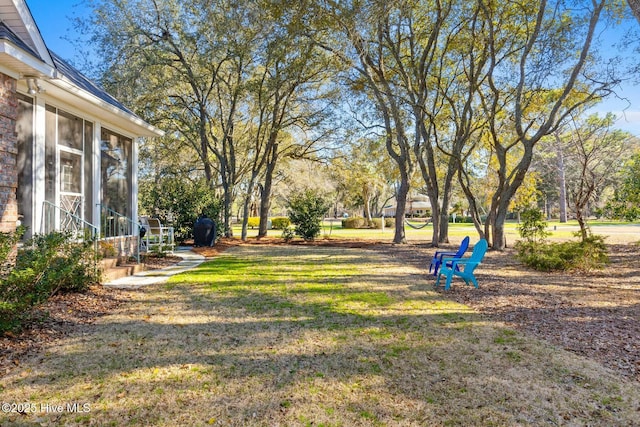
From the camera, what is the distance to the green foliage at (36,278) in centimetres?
391

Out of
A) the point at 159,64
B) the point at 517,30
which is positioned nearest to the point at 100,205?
the point at 159,64

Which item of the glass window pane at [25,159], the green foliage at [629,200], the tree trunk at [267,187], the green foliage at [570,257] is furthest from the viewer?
the tree trunk at [267,187]

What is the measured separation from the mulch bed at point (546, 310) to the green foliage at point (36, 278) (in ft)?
0.70

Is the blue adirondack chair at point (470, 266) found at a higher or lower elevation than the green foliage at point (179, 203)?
lower

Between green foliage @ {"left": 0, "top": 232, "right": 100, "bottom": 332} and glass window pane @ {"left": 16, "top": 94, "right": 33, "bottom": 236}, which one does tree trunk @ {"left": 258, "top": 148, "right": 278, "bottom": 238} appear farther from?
green foliage @ {"left": 0, "top": 232, "right": 100, "bottom": 332}

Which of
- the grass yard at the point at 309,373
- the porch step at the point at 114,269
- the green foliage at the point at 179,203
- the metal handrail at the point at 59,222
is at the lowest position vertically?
the grass yard at the point at 309,373

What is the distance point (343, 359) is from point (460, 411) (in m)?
1.21

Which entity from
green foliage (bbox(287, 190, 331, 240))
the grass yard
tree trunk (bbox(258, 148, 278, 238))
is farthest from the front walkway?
tree trunk (bbox(258, 148, 278, 238))

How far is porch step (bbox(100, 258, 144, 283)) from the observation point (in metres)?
7.14

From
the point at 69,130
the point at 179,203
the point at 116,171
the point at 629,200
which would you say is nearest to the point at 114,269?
the point at 116,171

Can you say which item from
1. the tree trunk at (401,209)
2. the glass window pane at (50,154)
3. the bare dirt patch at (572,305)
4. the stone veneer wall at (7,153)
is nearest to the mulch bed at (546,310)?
the bare dirt patch at (572,305)

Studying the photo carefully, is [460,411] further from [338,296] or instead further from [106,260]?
[106,260]

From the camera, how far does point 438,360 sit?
361 centimetres

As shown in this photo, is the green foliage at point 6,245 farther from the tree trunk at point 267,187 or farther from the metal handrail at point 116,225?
the tree trunk at point 267,187
